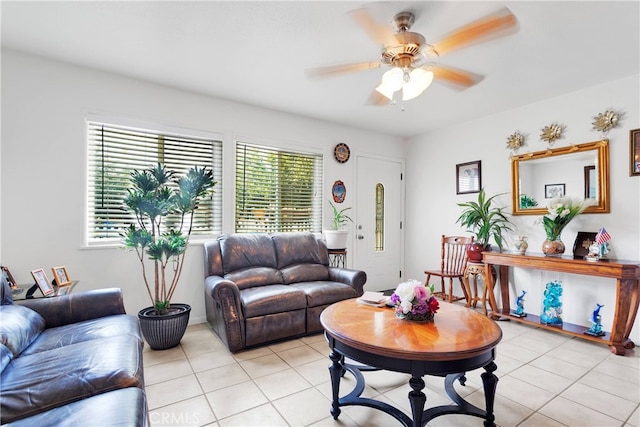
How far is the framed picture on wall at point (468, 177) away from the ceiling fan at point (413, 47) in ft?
7.48

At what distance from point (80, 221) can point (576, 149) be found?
200 inches

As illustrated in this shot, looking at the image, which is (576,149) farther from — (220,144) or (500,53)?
(220,144)

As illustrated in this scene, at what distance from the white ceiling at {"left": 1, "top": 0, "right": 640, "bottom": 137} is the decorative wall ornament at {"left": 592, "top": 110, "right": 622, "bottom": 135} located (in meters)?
0.34

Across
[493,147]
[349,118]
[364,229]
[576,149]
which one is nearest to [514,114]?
[493,147]

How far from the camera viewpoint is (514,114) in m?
3.86

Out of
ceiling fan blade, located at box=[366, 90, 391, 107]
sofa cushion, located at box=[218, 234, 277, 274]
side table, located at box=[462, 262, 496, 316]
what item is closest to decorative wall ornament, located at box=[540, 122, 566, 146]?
side table, located at box=[462, 262, 496, 316]

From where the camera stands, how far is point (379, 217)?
16.5 feet

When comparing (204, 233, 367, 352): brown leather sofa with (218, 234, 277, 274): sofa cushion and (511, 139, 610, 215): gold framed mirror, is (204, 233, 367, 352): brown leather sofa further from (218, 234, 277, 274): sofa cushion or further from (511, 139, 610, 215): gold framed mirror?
(511, 139, 610, 215): gold framed mirror

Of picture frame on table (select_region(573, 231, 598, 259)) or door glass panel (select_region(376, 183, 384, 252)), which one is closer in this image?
picture frame on table (select_region(573, 231, 598, 259))

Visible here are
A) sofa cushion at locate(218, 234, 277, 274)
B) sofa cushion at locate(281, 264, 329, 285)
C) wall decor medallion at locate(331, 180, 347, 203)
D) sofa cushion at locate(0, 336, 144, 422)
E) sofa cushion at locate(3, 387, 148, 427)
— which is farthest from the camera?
wall decor medallion at locate(331, 180, 347, 203)

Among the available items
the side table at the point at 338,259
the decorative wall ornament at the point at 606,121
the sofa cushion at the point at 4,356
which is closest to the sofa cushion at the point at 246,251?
the side table at the point at 338,259

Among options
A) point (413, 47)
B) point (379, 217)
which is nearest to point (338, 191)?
point (379, 217)

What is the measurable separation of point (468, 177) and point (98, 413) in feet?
15.0

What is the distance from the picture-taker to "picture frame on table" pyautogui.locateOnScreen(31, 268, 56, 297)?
2.37m
